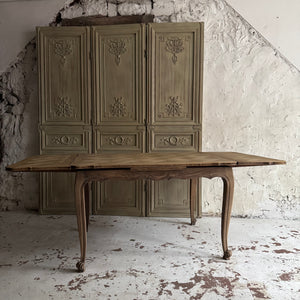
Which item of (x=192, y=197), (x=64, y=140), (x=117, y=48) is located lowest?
(x=192, y=197)

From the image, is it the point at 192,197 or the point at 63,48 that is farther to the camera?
the point at 63,48

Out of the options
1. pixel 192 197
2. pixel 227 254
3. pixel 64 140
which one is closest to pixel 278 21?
pixel 192 197

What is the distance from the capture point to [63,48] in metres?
3.23

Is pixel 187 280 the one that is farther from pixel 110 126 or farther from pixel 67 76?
pixel 67 76

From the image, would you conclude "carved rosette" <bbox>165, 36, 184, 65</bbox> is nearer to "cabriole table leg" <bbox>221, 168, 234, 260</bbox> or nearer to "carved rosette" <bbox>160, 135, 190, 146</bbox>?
"carved rosette" <bbox>160, 135, 190, 146</bbox>

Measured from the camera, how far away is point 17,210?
353 centimetres

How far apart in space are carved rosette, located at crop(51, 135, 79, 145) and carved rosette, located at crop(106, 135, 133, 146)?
42 centimetres

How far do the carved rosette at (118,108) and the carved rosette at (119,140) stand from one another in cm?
27

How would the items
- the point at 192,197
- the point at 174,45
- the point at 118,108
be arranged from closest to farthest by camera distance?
the point at 192,197, the point at 174,45, the point at 118,108

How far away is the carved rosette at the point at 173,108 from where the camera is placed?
3.19m

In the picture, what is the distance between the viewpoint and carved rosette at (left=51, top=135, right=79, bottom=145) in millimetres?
3300

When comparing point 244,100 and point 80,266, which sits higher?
point 244,100

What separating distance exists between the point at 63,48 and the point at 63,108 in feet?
2.40

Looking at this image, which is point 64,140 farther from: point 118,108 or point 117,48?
point 117,48
